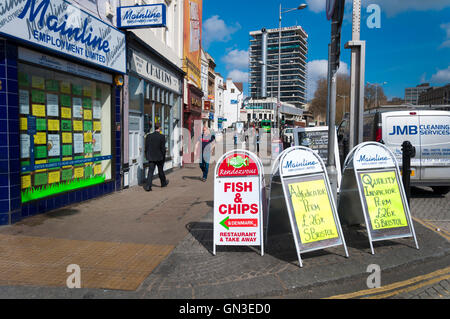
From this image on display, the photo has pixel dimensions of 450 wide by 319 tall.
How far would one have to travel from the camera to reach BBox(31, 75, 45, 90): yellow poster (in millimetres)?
6461

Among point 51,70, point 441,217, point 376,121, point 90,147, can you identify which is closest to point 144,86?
point 90,147

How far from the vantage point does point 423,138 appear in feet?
27.5

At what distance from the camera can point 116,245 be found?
5.00 m

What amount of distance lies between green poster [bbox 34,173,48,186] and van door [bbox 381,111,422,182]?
7.63 m

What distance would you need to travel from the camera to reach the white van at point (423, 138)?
8.33 m

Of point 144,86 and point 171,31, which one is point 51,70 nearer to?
point 144,86

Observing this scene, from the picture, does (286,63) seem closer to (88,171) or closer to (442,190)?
(442,190)

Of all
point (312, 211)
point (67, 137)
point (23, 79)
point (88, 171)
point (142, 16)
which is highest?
point (142, 16)

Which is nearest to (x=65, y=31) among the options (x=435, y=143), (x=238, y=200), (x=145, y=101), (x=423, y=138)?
(x=145, y=101)

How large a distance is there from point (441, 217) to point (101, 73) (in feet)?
26.8

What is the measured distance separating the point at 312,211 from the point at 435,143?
563 centimetres

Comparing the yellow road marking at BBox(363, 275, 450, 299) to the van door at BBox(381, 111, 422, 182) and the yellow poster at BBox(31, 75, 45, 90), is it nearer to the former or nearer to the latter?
the van door at BBox(381, 111, 422, 182)

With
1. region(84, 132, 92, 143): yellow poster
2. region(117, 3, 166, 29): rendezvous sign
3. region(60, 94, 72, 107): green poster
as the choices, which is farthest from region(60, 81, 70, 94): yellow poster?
region(117, 3, 166, 29): rendezvous sign

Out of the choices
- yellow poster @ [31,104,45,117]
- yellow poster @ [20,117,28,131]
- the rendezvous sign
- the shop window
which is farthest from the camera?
the rendezvous sign
